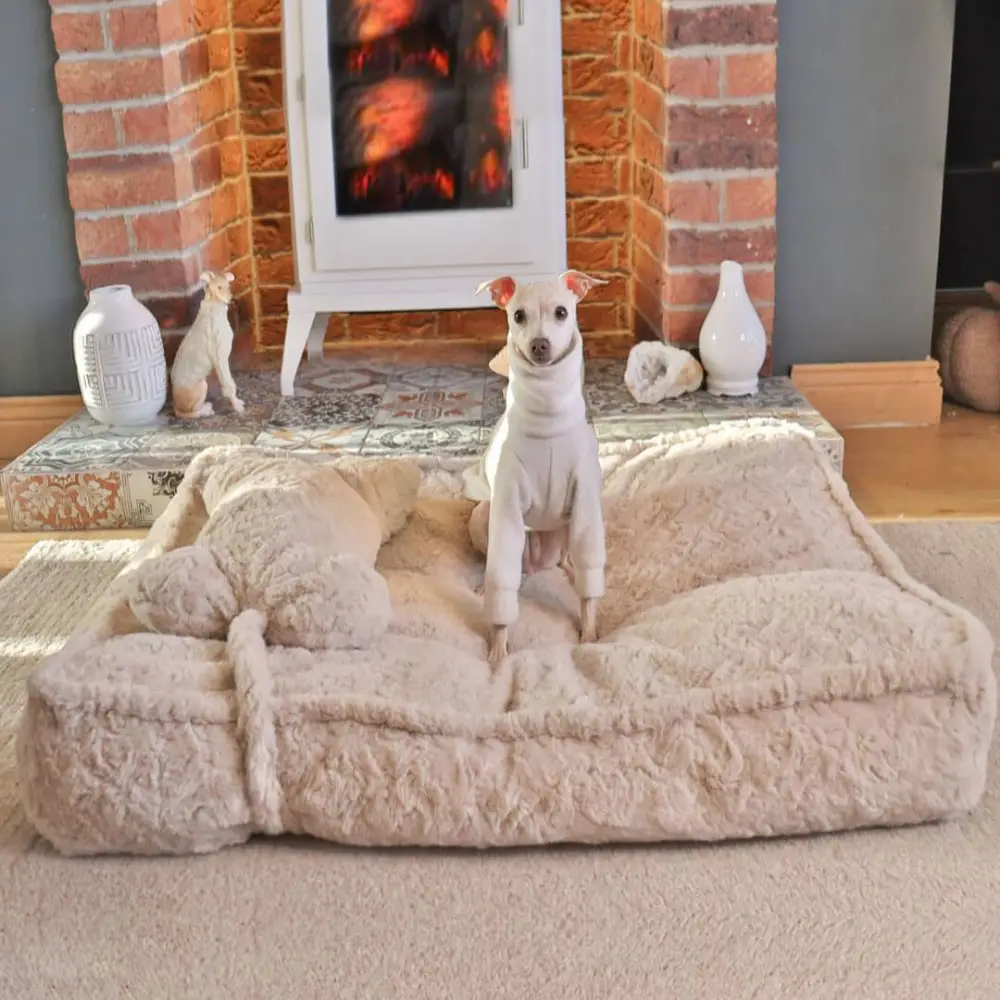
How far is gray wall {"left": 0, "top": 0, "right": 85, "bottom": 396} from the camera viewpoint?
263 centimetres

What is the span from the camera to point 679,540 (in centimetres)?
190

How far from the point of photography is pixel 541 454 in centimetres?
162

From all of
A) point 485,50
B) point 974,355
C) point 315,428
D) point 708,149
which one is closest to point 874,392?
point 974,355

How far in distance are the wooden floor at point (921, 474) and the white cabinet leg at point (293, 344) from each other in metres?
0.50

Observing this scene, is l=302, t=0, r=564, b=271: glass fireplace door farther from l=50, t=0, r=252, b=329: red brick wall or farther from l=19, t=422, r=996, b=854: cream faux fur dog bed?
l=19, t=422, r=996, b=854: cream faux fur dog bed

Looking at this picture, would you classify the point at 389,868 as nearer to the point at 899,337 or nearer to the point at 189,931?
the point at 189,931

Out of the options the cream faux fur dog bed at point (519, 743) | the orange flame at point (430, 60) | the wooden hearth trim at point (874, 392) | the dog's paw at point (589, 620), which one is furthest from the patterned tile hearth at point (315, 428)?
the cream faux fur dog bed at point (519, 743)

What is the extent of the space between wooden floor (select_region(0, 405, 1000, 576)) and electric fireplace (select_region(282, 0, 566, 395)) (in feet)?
2.21

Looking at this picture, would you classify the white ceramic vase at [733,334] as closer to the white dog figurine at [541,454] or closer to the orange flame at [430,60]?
the orange flame at [430,60]

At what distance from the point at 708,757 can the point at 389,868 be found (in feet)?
1.14

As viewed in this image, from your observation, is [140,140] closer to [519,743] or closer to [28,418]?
[28,418]

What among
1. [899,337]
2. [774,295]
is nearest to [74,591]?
[774,295]

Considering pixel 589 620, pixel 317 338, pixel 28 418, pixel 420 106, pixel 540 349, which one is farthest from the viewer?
pixel 317 338

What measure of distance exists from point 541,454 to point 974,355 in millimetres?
1634
